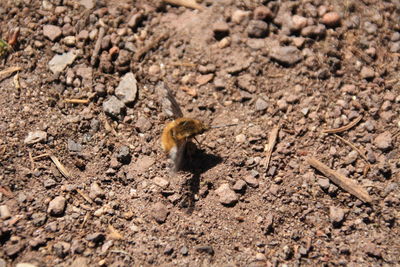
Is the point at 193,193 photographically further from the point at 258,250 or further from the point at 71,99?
the point at 71,99

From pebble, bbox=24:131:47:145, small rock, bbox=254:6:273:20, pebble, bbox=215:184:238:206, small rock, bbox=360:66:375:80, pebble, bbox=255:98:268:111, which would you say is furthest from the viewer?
small rock, bbox=254:6:273:20

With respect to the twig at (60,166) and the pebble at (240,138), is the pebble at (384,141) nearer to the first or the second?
the pebble at (240,138)

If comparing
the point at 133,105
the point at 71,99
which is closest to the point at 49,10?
the point at 71,99

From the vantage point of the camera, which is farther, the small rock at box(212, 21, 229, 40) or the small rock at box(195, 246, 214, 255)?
the small rock at box(212, 21, 229, 40)

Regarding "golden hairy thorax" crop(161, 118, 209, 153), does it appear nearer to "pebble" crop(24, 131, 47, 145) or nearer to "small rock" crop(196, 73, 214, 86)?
"small rock" crop(196, 73, 214, 86)

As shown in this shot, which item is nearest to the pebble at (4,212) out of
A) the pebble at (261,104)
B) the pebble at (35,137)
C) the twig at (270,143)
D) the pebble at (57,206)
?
the pebble at (57,206)

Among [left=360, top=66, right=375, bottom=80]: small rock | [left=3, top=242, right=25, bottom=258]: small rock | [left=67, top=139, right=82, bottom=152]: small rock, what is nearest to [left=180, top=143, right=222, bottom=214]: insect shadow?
[left=67, top=139, right=82, bottom=152]: small rock

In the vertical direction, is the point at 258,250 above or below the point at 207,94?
below
